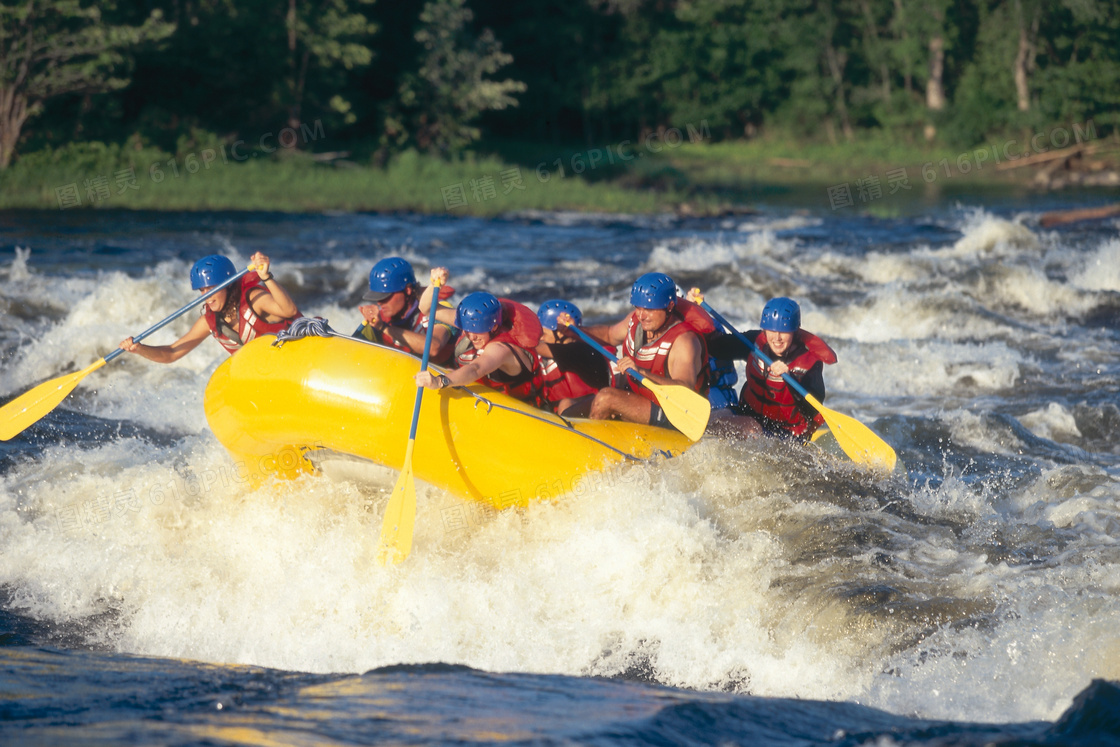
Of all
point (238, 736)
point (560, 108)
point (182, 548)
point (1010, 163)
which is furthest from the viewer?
point (560, 108)

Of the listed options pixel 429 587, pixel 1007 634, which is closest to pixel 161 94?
pixel 429 587

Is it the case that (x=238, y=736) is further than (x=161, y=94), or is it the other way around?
(x=161, y=94)

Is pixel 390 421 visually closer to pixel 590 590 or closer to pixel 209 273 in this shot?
pixel 590 590

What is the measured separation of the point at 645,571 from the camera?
467 cm

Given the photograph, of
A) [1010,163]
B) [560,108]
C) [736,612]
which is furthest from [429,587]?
[560,108]

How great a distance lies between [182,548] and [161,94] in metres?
21.1

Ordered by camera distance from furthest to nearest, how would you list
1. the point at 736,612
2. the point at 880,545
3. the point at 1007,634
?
the point at 880,545 → the point at 736,612 → the point at 1007,634

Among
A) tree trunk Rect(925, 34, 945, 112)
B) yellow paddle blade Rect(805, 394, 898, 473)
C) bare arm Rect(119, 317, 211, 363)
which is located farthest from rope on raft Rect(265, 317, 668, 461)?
tree trunk Rect(925, 34, 945, 112)

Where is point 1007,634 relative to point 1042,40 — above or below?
below

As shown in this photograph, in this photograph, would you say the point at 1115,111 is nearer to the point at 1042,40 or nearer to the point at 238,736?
the point at 1042,40

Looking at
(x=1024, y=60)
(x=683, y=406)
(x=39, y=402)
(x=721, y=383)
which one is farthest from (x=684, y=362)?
(x=1024, y=60)

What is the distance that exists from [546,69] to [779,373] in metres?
32.6

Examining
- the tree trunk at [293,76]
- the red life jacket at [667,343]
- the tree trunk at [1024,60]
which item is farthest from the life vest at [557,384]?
the tree trunk at [1024,60]

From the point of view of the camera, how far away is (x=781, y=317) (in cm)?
559
